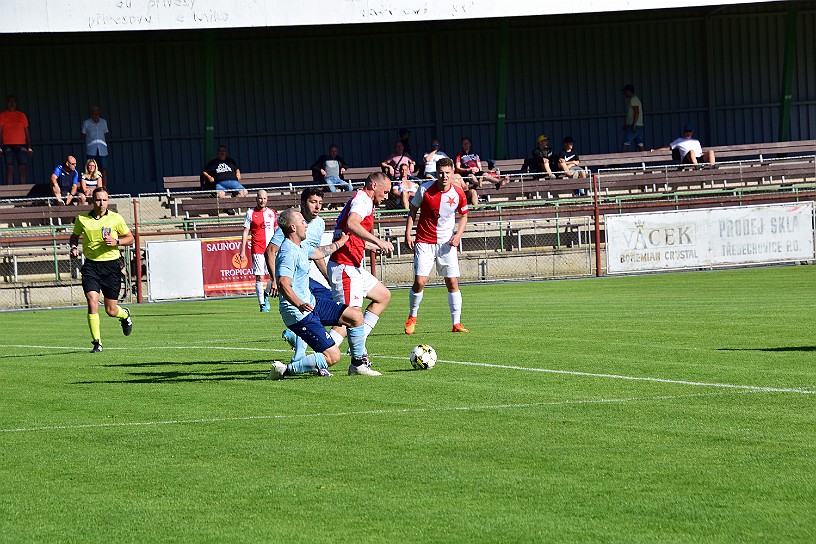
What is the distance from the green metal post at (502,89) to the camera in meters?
36.9

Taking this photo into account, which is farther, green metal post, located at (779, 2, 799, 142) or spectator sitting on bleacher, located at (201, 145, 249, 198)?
green metal post, located at (779, 2, 799, 142)

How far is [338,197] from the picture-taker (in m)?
32.1

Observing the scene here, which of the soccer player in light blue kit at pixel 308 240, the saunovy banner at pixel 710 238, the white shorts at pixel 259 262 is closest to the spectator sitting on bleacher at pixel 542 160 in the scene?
the saunovy banner at pixel 710 238

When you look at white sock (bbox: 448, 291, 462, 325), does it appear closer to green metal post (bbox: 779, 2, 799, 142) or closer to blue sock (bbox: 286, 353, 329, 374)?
blue sock (bbox: 286, 353, 329, 374)

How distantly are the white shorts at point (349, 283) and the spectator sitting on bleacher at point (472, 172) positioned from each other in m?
19.9

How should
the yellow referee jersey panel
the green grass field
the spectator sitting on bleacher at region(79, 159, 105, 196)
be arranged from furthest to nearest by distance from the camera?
1. the spectator sitting on bleacher at region(79, 159, 105, 196)
2. the yellow referee jersey panel
3. the green grass field

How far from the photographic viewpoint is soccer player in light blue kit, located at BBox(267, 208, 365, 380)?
1113cm

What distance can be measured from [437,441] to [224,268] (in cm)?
1960

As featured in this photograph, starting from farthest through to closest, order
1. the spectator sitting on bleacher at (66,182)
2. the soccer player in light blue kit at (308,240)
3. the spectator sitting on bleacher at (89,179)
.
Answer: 1. the spectator sitting on bleacher at (89,179)
2. the spectator sitting on bleacher at (66,182)
3. the soccer player in light blue kit at (308,240)

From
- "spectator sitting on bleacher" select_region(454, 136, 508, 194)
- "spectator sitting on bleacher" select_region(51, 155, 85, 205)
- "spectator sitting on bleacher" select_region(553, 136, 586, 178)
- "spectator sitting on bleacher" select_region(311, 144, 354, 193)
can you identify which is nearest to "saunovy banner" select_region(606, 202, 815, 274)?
"spectator sitting on bleacher" select_region(553, 136, 586, 178)

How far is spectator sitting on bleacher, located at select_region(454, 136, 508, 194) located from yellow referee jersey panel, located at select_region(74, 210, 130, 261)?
17.8 m

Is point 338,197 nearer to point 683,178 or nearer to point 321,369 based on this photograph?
point 683,178

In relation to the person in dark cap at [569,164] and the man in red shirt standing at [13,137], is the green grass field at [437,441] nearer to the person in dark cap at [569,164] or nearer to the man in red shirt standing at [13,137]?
the person in dark cap at [569,164]

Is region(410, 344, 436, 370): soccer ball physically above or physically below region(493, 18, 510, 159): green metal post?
below
